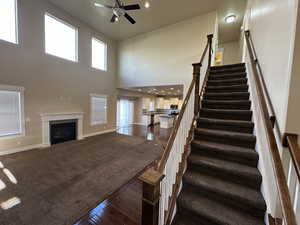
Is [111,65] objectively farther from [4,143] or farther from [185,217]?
[185,217]

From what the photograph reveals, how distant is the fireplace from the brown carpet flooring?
66 centimetres

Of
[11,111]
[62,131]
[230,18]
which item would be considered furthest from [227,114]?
[11,111]

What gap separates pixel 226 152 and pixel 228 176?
0.33 m

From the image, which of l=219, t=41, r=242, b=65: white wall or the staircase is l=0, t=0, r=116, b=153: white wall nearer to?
the staircase

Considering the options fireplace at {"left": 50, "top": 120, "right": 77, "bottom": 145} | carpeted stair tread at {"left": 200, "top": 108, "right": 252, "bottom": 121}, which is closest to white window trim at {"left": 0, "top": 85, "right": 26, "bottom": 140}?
fireplace at {"left": 50, "top": 120, "right": 77, "bottom": 145}

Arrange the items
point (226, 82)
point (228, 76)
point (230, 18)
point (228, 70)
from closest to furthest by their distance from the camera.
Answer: point (226, 82), point (228, 76), point (228, 70), point (230, 18)

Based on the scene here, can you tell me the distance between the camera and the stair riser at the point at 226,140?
6.32 ft

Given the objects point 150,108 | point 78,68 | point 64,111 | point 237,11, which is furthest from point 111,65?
point 237,11

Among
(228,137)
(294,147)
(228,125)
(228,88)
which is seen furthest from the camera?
(228,88)

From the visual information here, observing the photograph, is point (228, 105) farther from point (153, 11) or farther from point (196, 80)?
point (153, 11)

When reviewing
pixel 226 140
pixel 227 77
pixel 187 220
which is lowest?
pixel 187 220

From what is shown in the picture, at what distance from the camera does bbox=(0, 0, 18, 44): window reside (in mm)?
3713

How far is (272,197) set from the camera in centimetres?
118

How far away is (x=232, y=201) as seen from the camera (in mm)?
1461
